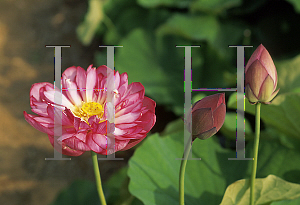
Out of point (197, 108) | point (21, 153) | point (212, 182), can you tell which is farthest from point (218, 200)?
point (21, 153)

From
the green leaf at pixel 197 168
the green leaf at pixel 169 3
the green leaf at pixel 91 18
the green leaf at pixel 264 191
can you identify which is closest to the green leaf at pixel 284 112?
the green leaf at pixel 197 168

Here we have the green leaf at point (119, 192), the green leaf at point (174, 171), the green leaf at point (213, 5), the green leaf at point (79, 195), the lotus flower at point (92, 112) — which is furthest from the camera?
the green leaf at point (213, 5)

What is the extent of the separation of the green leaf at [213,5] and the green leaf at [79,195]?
0.82 meters

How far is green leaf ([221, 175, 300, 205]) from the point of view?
1.80 feet

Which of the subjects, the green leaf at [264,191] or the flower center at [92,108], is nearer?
the flower center at [92,108]

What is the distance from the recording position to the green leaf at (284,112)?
2.19 feet

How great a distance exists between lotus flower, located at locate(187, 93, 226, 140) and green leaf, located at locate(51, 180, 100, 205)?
60cm

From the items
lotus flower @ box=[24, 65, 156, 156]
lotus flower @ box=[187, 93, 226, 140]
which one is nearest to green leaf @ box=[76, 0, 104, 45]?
lotus flower @ box=[24, 65, 156, 156]

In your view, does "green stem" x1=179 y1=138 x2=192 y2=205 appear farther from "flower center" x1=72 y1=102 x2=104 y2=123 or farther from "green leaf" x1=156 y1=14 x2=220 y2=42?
"green leaf" x1=156 y1=14 x2=220 y2=42

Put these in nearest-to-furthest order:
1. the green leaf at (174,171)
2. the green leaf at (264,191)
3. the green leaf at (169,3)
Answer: the green leaf at (264,191) < the green leaf at (174,171) < the green leaf at (169,3)

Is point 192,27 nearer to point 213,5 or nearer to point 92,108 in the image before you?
point 213,5

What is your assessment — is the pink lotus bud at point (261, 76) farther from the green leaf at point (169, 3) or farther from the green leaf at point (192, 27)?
the green leaf at point (169, 3)

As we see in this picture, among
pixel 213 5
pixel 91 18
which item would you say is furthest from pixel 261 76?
pixel 91 18

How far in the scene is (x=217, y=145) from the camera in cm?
78
